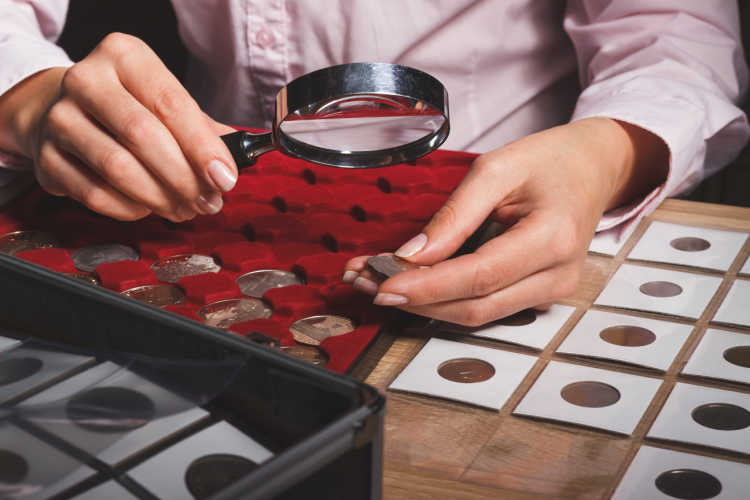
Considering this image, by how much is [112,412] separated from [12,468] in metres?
0.06

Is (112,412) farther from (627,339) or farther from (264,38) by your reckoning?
(264,38)

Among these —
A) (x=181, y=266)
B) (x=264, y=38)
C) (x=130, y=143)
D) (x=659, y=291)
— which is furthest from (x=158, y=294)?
(x=264, y=38)

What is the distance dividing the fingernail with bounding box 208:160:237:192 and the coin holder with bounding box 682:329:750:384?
1.58ft

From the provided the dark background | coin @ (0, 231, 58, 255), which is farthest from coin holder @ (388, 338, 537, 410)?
the dark background

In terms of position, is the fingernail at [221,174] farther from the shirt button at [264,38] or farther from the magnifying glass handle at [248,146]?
the shirt button at [264,38]

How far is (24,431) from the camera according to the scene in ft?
1.38

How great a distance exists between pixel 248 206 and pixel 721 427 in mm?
611

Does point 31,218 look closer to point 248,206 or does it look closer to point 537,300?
point 248,206

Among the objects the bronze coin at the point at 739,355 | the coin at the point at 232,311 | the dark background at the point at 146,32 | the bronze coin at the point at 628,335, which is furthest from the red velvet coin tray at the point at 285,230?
the dark background at the point at 146,32

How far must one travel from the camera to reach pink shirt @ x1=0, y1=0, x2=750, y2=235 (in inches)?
44.9

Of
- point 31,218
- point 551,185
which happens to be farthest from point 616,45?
point 31,218

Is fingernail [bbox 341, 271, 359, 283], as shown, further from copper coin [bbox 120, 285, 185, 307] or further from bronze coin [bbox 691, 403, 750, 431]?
bronze coin [bbox 691, 403, 750, 431]

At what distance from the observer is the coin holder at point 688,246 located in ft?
2.92

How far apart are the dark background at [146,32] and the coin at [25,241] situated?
1.33m
